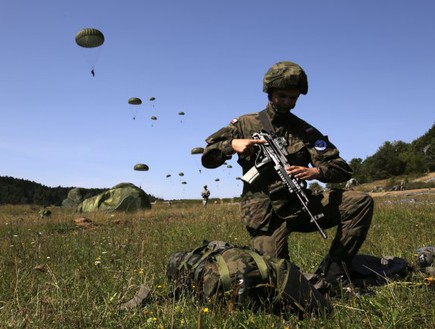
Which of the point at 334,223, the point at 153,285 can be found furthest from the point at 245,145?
the point at 153,285

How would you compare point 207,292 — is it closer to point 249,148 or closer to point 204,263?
point 204,263

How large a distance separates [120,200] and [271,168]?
24828 millimetres

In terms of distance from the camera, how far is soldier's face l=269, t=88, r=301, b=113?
14.4ft

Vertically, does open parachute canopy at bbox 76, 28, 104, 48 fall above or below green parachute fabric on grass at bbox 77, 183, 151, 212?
above

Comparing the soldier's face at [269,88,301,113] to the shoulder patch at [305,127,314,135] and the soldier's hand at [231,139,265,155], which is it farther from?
the soldier's hand at [231,139,265,155]

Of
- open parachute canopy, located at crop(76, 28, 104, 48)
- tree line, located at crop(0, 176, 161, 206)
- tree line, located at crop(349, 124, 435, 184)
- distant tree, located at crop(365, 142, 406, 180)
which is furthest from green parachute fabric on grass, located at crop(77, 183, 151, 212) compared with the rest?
distant tree, located at crop(365, 142, 406, 180)

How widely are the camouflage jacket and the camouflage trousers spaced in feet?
0.41

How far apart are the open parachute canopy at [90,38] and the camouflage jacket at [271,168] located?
871 inches

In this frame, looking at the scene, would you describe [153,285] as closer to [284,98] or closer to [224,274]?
[224,274]

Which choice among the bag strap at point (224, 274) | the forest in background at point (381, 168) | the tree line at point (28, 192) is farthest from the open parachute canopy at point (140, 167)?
the tree line at point (28, 192)

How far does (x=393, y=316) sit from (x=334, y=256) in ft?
5.34

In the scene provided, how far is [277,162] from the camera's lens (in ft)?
13.6

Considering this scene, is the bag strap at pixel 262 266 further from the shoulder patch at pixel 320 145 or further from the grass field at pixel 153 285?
the shoulder patch at pixel 320 145

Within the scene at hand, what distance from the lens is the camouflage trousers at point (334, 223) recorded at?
414 cm
